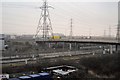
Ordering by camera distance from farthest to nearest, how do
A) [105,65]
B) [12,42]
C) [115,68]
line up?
1. [12,42]
2. [105,65]
3. [115,68]

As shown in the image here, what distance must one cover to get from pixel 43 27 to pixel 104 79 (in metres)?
→ 5.24

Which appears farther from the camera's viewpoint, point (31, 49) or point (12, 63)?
point (31, 49)

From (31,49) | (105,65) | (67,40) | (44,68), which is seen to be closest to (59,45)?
(31,49)

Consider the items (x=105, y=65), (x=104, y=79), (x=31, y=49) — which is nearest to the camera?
(x=104, y=79)

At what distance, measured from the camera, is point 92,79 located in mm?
6020

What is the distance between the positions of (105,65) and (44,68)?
334 cm

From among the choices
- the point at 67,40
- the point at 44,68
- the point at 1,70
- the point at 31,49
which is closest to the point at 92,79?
the point at 44,68

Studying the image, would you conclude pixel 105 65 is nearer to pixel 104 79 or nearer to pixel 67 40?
pixel 104 79

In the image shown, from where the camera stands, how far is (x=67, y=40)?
35.3 feet

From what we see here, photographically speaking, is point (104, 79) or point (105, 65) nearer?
point (104, 79)

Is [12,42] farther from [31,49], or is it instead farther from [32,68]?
[32,68]

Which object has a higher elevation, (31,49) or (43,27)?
(43,27)

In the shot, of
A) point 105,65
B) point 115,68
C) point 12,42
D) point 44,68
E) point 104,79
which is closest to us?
point 104,79

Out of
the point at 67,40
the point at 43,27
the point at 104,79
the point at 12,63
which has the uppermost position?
the point at 43,27
